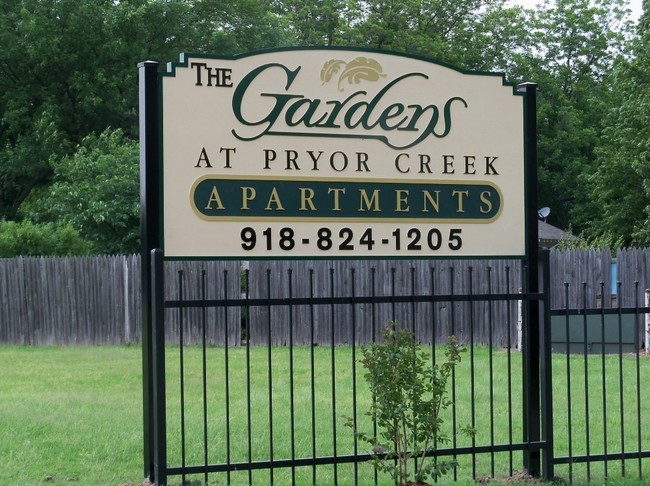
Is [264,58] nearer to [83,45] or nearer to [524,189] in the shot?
[524,189]

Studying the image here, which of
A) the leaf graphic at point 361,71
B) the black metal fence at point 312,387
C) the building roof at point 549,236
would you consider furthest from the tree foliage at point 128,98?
the leaf graphic at point 361,71

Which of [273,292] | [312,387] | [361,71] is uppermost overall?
[361,71]

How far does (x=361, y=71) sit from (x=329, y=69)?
231 millimetres

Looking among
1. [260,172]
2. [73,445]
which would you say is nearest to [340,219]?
[260,172]

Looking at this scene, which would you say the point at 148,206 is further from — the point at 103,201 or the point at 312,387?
the point at 103,201

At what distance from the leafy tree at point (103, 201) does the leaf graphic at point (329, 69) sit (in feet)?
60.2

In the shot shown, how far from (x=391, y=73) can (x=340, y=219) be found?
3.62 ft

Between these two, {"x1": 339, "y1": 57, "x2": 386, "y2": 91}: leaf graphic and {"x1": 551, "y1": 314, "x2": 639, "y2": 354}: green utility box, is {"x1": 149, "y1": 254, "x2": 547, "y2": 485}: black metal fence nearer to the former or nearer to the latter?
{"x1": 551, "y1": 314, "x2": 639, "y2": 354}: green utility box

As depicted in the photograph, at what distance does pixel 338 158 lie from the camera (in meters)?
6.59

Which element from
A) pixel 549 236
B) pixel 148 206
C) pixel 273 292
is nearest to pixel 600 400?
pixel 148 206

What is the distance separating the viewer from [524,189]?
23.1 ft

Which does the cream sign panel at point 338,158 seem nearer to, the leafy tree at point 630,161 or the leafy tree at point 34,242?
the leafy tree at point 34,242

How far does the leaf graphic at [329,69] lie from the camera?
660 centimetres

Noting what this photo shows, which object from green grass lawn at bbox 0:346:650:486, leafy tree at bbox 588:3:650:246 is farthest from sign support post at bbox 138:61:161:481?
leafy tree at bbox 588:3:650:246
